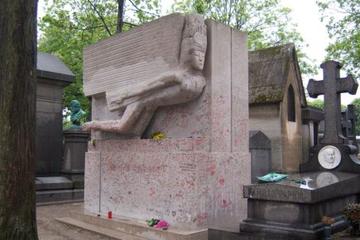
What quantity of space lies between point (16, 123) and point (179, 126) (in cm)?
275

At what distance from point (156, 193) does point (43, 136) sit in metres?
5.95

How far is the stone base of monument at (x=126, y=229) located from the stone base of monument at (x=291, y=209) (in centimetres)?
78

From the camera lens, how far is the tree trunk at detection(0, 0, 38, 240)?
404 centimetres

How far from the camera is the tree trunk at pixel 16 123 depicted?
13.3 ft

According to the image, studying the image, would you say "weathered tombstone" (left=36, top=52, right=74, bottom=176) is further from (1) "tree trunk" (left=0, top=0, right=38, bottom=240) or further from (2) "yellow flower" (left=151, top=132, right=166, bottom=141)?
(1) "tree trunk" (left=0, top=0, right=38, bottom=240)

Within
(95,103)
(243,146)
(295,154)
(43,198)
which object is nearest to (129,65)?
(95,103)

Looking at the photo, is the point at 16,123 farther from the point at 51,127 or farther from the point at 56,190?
the point at 51,127

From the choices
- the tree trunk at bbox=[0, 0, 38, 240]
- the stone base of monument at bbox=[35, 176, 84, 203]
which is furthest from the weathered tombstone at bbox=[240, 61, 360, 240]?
the stone base of monument at bbox=[35, 176, 84, 203]

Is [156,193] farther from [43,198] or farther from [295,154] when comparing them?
[295,154]

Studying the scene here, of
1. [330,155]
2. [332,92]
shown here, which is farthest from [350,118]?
[330,155]

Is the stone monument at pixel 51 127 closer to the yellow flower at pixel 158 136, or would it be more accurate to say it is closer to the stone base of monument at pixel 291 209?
the yellow flower at pixel 158 136

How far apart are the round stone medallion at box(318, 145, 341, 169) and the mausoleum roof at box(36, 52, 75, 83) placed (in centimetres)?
715

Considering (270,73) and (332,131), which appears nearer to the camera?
(332,131)

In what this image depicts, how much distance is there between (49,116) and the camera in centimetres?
1135
